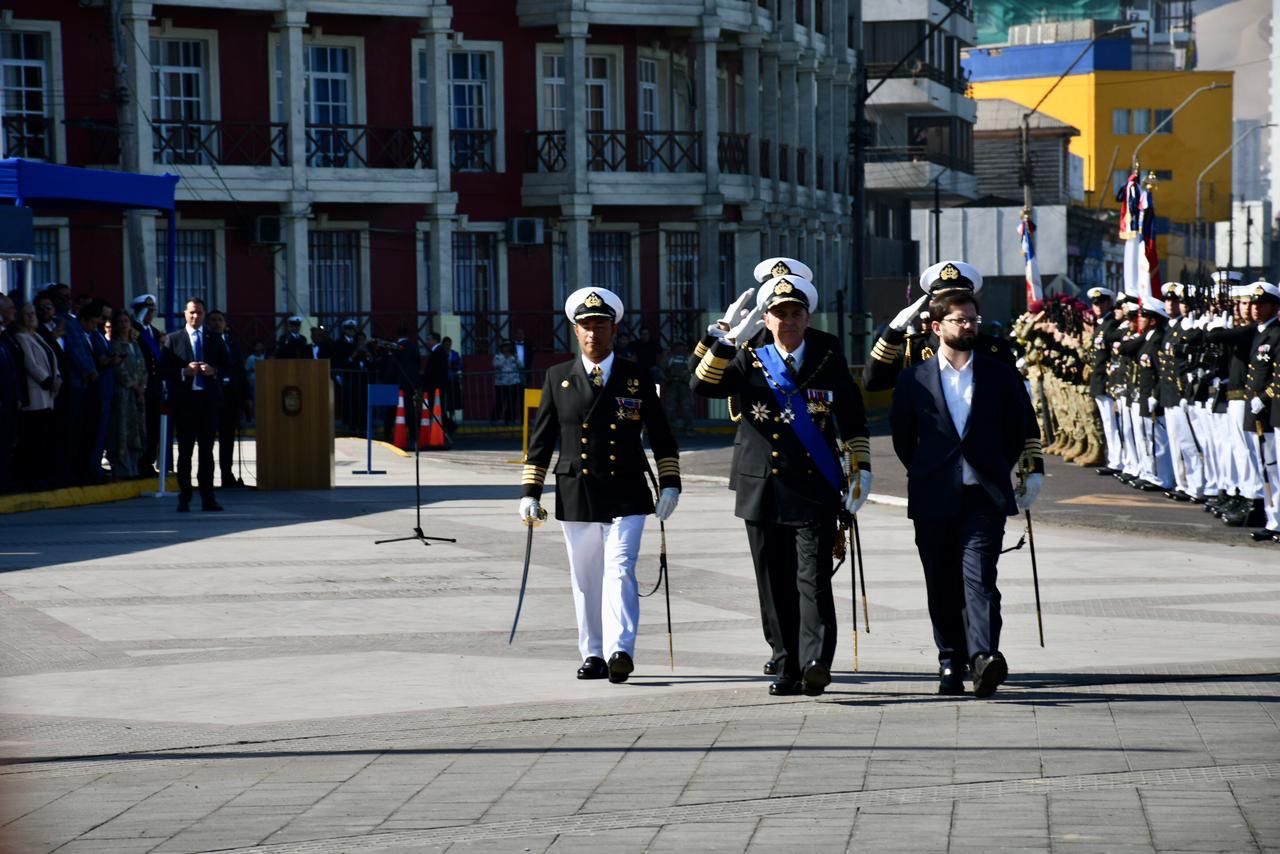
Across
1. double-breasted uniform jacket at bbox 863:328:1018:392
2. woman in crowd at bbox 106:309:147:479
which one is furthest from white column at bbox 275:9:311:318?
double-breasted uniform jacket at bbox 863:328:1018:392

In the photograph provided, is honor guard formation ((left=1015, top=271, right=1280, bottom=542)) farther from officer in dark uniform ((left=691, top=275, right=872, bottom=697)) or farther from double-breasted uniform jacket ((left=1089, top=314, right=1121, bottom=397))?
officer in dark uniform ((left=691, top=275, right=872, bottom=697))

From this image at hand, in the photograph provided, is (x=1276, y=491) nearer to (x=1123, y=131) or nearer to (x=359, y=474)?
(x=359, y=474)

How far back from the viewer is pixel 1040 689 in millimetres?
10250

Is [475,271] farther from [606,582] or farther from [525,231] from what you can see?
[606,582]

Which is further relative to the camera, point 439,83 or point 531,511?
point 439,83

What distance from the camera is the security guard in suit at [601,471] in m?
10.6

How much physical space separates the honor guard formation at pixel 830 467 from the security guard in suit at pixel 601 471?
1cm

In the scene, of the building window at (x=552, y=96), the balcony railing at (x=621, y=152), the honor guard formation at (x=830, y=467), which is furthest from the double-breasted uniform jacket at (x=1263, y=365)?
the building window at (x=552, y=96)

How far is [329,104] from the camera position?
4034cm

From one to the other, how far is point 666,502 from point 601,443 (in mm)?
426

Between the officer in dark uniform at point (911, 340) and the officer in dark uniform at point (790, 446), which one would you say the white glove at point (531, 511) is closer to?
the officer in dark uniform at point (790, 446)

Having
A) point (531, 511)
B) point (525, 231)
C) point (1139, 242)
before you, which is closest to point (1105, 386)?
point (1139, 242)

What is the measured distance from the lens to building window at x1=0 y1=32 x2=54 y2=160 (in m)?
37.1

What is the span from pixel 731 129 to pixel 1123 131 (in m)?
66.9
